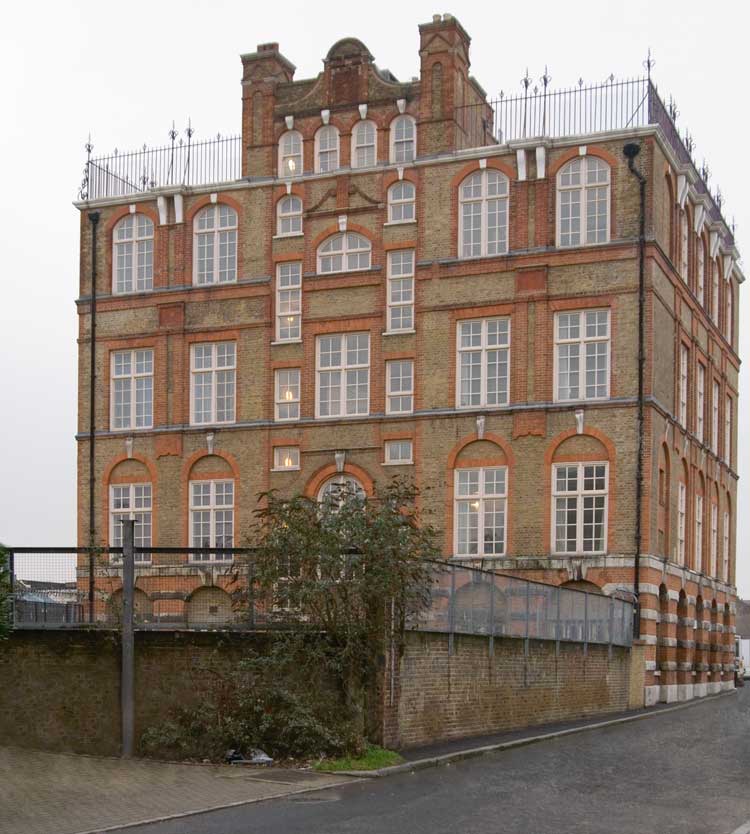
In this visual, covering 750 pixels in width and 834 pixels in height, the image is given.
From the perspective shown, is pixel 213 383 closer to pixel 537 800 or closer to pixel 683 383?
pixel 683 383

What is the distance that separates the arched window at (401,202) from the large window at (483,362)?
428 cm

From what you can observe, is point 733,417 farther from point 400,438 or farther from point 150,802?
point 150,802

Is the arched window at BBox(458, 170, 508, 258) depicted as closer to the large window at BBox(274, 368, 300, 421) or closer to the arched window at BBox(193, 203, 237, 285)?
the large window at BBox(274, 368, 300, 421)

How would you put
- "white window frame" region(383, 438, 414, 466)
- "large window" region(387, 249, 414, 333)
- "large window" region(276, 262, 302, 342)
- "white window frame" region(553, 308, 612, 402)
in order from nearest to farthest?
"white window frame" region(553, 308, 612, 402) → "white window frame" region(383, 438, 414, 466) → "large window" region(387, 249, 414, 333) → "large window" region(276, 262, 302, 342)

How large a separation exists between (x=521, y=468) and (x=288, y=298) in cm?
1029

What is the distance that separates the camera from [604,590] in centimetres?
4594

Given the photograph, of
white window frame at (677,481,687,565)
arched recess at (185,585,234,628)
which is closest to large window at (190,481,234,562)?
white window frame at (677,481,687,565)

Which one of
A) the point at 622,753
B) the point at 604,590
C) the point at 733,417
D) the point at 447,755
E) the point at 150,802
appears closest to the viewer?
the point at 150,802

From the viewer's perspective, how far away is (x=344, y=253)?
51.1 meters

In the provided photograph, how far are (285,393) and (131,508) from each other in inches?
270

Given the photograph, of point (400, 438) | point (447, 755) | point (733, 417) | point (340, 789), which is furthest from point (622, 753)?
point (733, 417)

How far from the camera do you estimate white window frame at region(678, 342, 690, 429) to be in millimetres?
→ 50719

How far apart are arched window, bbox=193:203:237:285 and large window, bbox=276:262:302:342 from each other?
6.11 ft

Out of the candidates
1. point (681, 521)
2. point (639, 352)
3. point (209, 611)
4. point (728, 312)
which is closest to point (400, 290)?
point (639, 352)
